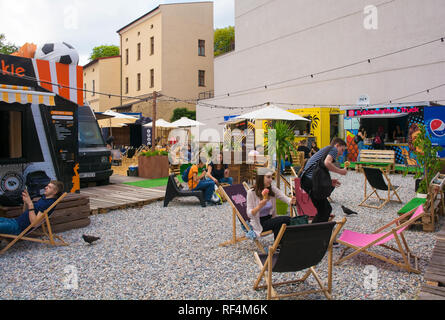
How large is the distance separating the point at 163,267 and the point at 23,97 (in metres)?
3.94

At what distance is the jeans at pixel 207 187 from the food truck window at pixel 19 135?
→ 134 inches

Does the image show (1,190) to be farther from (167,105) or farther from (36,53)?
(167,105)

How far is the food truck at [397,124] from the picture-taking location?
13.1 meters

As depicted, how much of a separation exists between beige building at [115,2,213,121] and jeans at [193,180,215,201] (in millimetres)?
22135

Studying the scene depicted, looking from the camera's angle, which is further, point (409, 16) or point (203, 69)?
point (203, 69)

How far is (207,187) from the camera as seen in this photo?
791 cm

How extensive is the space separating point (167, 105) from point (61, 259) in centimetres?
2648

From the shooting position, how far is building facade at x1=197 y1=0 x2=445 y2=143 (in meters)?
15.9

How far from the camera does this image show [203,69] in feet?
107

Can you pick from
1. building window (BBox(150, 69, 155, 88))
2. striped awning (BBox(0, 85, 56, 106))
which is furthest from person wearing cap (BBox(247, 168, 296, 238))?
building window (BBox(150, 69, 155, 88))

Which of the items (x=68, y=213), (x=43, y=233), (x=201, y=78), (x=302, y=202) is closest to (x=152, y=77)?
(x=201, y=78)

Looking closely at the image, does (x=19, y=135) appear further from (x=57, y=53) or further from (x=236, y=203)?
(x=236, y=203)

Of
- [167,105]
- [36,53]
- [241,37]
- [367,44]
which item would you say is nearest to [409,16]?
[367,44]

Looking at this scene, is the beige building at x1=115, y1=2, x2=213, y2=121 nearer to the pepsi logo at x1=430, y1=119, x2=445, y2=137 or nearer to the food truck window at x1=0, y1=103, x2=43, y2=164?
the pepsi logo at x1=430, y1=119, x2=445, y2=137
